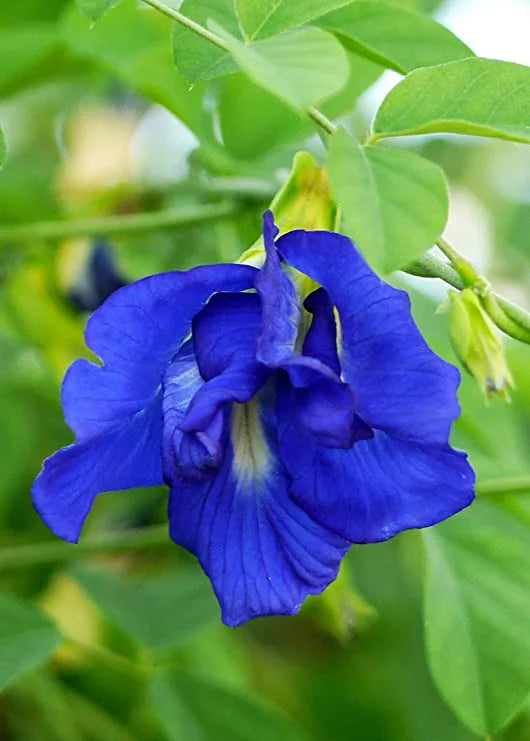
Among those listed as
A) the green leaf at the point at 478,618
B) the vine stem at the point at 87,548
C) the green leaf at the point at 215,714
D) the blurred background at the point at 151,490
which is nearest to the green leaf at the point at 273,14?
the blurred background at the point at 151,490

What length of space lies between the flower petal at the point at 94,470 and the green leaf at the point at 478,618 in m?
0.24

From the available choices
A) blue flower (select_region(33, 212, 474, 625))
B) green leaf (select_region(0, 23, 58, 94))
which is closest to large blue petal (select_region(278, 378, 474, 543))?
blue flower (select_region(33, 212, 474, 625))

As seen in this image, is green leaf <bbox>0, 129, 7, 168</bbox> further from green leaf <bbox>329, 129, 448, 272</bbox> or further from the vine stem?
the vine stem

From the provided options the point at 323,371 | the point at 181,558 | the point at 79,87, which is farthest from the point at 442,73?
the point at 79,87

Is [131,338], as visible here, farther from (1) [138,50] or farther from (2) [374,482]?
(1) [138,50]

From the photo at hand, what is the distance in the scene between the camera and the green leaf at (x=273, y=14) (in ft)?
Answer: 2.02

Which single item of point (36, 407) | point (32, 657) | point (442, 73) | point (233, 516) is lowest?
point (36, 407)

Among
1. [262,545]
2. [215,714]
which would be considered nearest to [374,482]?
[262,545]

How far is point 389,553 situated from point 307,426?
103 cm

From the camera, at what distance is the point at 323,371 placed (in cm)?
59

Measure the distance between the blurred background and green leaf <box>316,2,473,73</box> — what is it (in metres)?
0.11

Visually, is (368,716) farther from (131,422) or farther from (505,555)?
(131,422)

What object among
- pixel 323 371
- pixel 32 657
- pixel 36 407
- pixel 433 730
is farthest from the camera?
pixel 36 407

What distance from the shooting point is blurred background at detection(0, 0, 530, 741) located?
3.46 feet
